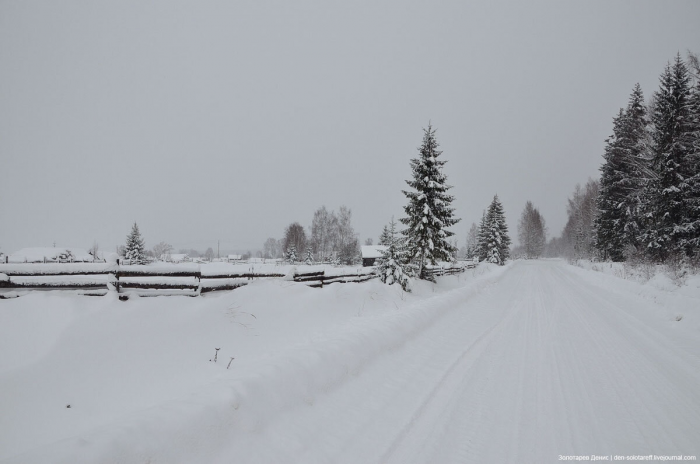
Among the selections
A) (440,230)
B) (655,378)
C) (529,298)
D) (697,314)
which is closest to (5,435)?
(655,378)

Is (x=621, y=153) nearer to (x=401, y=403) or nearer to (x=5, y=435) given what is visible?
(x=401, y=403)

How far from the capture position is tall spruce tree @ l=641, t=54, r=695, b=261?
18625mm

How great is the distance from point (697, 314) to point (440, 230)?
11418mm

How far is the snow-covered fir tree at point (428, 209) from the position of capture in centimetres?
1844

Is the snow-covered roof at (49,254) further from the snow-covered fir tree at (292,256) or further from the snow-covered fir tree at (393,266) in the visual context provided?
the snow-covered fir tree at (393,266)

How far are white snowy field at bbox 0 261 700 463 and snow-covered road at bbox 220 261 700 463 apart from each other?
0.07 ft

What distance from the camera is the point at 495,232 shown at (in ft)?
155

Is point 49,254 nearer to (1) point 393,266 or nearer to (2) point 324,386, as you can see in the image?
(1) point 393,266

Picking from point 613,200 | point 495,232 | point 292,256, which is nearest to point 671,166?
point 613,200

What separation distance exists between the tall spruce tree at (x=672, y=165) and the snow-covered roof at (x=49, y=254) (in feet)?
191

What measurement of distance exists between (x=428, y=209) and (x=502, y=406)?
1515 cm

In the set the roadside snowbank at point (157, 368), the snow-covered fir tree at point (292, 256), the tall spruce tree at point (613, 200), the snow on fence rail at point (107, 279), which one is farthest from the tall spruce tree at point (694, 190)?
the snow-covered fir tree at point (292, 256)

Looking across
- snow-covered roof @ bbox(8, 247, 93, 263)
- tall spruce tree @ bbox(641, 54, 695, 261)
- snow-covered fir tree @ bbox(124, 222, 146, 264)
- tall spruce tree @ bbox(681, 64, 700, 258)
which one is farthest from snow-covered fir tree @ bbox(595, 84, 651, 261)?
snow-covered roof @ bbox(8, 247, 93, 263)

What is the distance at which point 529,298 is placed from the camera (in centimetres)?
1270
